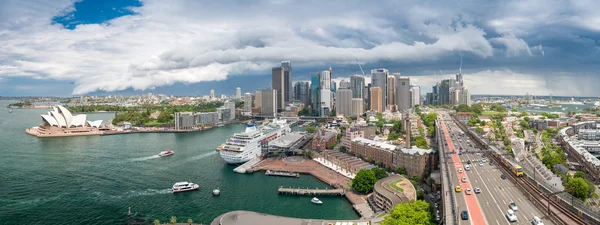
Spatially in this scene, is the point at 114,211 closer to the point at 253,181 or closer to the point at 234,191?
the point at 234,191

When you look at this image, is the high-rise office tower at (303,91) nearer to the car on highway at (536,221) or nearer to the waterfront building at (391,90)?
the waterfront building at (391,90)

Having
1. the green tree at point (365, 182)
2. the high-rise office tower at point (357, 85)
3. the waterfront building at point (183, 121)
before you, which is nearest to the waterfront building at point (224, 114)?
the waterfront building at point (183, 121)

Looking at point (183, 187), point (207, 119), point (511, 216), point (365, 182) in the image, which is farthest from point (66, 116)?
point (511, 216)

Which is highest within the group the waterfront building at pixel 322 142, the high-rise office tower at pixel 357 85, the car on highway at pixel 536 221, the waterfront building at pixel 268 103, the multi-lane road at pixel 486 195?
the high-rise office tower at pixel 357 85

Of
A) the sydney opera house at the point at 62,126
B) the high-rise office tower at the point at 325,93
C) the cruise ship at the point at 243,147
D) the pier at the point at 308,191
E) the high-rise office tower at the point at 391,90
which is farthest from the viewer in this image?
the high-rise office tower at the point at 391,90

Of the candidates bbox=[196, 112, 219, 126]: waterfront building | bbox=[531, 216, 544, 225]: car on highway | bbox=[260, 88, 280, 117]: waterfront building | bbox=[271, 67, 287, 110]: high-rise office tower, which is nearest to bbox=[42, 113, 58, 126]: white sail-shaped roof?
bbox=[196, 112, 219, 126]: waterfront building

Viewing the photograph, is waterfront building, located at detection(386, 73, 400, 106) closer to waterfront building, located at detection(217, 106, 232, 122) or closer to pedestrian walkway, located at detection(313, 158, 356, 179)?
waterfront building, located at detection(217, 106, 232, 122)
